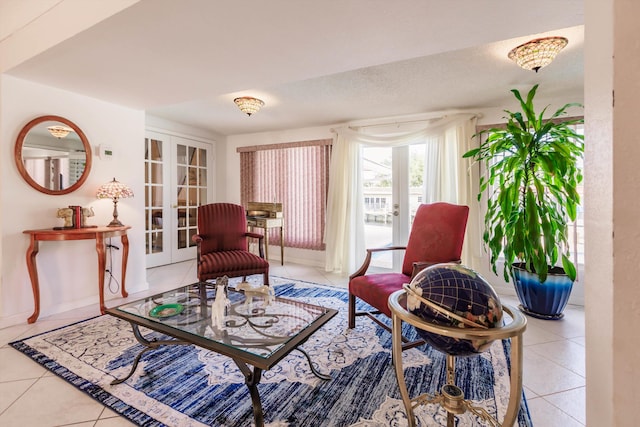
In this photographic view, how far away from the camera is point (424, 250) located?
2.21 m

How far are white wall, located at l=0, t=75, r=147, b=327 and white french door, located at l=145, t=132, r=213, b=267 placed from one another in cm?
113

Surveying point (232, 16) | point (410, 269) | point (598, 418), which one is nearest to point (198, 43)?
point (232, 16)

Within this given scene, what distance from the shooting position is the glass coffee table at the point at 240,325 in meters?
1.23

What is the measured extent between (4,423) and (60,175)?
6.83 feet

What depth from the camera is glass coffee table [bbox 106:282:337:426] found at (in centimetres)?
123

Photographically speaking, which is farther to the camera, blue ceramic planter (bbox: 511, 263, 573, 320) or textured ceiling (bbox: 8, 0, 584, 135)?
blue ceramic planter (bbox: 511, 263, 573, 320)

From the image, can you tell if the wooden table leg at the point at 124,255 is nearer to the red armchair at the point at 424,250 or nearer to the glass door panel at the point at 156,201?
the glass door panel at the point at 156,201

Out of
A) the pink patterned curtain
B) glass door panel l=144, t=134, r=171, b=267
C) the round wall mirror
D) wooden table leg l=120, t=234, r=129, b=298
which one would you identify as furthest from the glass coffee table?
glass door panel l=144, t=134, r=171, b=267

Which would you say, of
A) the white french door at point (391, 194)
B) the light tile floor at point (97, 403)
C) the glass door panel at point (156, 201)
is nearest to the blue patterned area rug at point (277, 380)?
the light tile floor at point (97, 403)

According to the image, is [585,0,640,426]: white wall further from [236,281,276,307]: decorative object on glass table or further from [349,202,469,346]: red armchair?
[236,281,276,307]: decorative object on glass table

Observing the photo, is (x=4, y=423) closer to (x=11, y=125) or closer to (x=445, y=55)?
(x=11, y=125)

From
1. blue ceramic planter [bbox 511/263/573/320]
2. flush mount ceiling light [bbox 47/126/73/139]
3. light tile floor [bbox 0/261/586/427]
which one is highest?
flush mount ceiling light [bbox 47/126/73/139]

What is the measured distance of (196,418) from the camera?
135 cm

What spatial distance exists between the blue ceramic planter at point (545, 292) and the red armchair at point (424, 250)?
3.44ft
